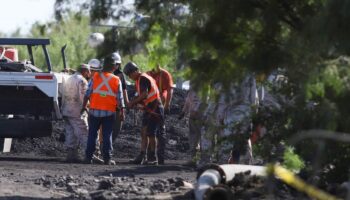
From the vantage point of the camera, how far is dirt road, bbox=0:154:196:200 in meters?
13.1

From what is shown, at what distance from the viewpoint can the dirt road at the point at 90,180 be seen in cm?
1310

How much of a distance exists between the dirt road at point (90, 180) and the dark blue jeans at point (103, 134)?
0.37m

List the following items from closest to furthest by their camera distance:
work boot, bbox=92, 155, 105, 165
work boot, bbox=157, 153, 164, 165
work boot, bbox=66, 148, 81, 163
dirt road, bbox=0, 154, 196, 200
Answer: dirt road, bbox=0, 154, 196, 200
work boot, bbox=92, 155, 105, 165
work boot, bbox=157, 153, 164, 165
work boot, bbox=66, 148, 81, 163

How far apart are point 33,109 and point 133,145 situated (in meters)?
4.11

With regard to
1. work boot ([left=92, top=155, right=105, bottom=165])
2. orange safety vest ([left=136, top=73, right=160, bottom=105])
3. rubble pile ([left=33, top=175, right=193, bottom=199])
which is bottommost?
rubble pile ([left=33, top=175, right=193, bottom=199])

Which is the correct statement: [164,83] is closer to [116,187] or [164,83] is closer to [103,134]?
[103,134]

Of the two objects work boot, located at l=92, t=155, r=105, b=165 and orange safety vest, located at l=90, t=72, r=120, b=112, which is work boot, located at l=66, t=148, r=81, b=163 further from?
orange safety vest, located at l=90, t=72, r=120, b=112

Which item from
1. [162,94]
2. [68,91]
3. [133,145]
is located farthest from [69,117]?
[133,145]

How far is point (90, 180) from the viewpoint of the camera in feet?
49.3

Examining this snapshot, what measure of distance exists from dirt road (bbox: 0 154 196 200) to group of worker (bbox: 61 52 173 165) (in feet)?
1.47

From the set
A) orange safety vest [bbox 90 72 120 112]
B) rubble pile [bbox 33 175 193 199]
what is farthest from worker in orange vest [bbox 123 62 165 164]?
rubble pile [bbox 33 175 193 199]

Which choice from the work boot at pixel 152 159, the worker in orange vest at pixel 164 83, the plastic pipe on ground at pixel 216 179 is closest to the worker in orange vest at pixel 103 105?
the work boot at pixel 152 159

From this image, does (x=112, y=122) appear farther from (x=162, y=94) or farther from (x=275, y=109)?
(x=275, y=109)

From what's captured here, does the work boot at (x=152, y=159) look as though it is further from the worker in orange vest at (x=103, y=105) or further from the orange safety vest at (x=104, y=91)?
the orange safety vest at (x=104, y=91)
